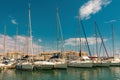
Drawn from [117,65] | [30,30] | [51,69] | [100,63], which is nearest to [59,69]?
[51,69]

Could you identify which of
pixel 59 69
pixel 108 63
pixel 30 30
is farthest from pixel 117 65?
pixel 30 30

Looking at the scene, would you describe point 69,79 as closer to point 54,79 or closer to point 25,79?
point 54,79

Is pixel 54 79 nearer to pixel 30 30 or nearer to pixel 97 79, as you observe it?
pixel 97 79

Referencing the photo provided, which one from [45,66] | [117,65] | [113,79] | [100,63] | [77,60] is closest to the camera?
[113,79]

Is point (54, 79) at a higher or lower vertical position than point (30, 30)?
lower

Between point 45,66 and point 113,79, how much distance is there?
17.0 metres

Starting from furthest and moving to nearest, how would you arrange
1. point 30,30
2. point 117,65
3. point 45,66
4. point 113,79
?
point 117,65, point 30,30, point 45,66, point 113,79

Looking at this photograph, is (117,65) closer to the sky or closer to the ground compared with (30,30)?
closer to the ground

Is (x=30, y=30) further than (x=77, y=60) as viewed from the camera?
No

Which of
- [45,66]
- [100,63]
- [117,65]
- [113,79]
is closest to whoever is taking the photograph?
[113,79]

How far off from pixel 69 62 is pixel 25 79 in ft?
71.0

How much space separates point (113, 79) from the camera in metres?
27.5

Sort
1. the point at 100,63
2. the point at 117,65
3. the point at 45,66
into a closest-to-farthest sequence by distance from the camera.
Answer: the point at 45,66, the point at 100,63, the point at 117,65

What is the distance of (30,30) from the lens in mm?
44875
